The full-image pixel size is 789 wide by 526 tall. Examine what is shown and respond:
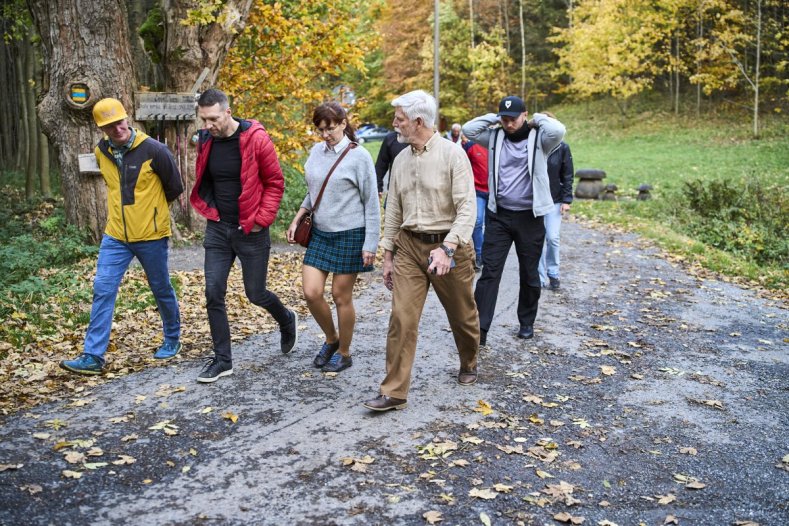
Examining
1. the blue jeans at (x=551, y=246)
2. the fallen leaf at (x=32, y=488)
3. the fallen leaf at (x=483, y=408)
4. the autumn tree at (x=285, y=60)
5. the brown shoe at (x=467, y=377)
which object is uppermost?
the autumn tree at (x=285, y=60)

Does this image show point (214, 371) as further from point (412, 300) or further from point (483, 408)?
point (483, 408)

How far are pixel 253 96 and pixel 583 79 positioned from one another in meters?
30.5

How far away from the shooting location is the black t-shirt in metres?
5.55

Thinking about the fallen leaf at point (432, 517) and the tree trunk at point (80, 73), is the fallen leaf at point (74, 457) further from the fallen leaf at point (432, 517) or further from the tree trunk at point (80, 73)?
the tree trunk at point (80, 73)

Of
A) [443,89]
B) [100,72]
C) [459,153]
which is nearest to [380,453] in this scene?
[459,153]

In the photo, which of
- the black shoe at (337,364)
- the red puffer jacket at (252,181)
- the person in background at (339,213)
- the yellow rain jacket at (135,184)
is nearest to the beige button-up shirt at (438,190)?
the person in background at (339,213)

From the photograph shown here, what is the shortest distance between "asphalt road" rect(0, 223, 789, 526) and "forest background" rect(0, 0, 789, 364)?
2.63 metres

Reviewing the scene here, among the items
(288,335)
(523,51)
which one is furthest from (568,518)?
(523,51)

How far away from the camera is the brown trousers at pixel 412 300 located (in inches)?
203

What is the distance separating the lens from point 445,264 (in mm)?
5105

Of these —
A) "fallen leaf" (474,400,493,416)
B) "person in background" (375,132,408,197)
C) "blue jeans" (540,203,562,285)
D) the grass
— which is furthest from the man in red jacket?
the grass

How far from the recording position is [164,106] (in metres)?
11.0

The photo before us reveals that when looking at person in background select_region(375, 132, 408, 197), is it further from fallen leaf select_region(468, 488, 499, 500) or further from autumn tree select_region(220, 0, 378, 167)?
fallen leaf select_region(468, 488, 499, 500)

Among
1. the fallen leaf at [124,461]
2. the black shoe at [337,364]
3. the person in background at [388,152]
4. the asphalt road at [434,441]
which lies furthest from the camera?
the person in background at [388,152]
